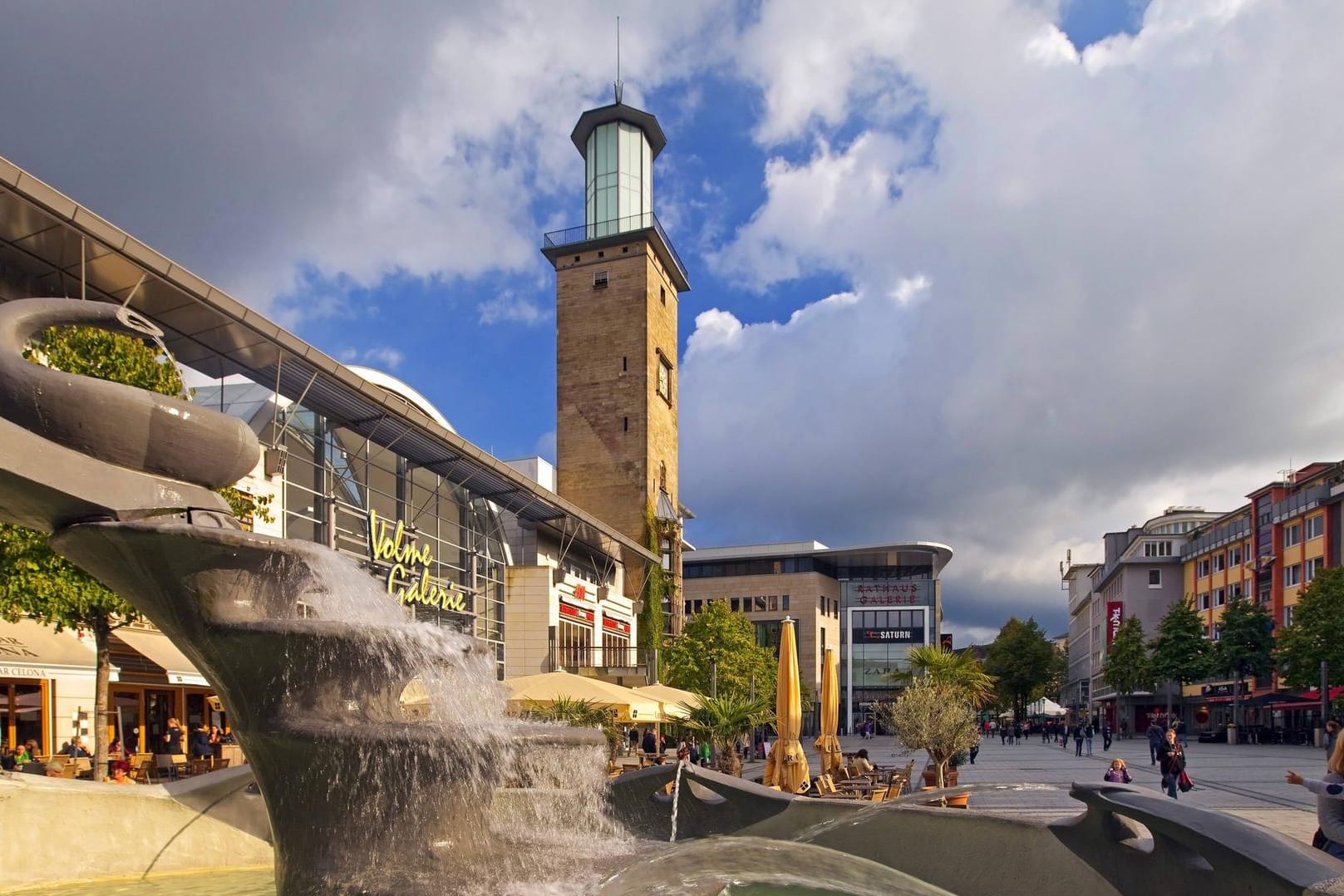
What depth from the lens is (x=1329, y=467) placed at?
56.2 meters

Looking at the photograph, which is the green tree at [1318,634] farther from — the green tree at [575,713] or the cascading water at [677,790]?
the cascading water at [677,790]

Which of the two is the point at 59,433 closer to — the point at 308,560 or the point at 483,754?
the point at 308,560

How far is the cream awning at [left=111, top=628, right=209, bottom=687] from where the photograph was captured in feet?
60.8

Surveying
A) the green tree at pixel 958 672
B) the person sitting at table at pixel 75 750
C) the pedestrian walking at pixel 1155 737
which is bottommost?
the pedestrian walking at pixel 1155 737

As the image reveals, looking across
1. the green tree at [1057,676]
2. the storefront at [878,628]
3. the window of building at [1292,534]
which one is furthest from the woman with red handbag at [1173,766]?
the green tree at [1057,676]

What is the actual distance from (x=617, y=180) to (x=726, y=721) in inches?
1548

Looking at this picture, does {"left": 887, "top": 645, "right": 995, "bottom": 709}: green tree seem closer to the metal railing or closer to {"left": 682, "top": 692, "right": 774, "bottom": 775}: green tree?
{"left": 682, "top": 692, "right": 774, "bottom": 775}: green tree

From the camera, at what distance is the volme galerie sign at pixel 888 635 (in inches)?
3268

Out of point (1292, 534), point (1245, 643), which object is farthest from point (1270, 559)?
point (1245, 643)

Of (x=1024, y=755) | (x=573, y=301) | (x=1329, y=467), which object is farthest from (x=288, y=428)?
(x=1329, y=467)

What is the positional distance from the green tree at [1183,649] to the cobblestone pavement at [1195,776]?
363 inches

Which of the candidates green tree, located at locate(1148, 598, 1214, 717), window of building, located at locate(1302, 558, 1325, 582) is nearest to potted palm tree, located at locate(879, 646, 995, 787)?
window of building, located at locate(1302, 558, 1325, 582)

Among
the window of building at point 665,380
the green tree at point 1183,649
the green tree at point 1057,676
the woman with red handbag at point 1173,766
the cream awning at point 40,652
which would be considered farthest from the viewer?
the green tree at point 1057,676

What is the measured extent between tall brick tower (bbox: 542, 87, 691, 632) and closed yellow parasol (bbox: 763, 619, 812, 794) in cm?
3003
